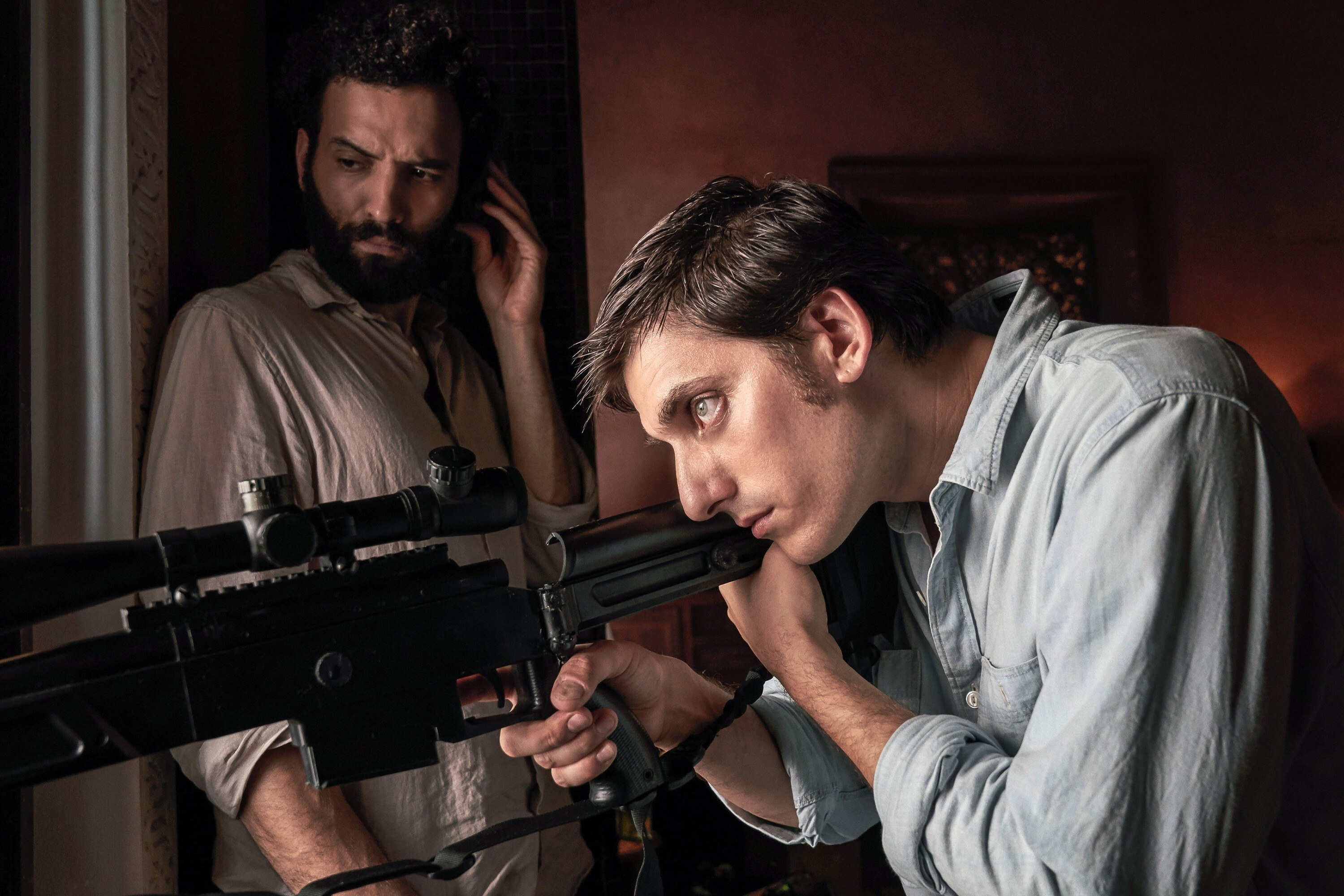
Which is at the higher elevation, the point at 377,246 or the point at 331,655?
the point at 377,246

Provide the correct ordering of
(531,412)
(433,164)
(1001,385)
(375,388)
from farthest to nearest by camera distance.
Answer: (531,412) → (433,164) → (375,388) → (1001,385)

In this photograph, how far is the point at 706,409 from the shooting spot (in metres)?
1.02

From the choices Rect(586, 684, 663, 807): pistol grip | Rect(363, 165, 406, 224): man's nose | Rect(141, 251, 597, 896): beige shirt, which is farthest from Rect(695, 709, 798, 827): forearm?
Rect(363, 165, 406, 224): man's nose

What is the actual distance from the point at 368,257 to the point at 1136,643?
1.21 m

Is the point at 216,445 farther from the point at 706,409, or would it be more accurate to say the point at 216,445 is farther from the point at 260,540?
the point at 706,409

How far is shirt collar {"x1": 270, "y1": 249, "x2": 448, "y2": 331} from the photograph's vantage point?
4.65 ft

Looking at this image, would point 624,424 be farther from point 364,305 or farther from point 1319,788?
point 1319,788

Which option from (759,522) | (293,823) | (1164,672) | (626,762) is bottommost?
(293,823)

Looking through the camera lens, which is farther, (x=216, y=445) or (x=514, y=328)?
(x=514, y=328)

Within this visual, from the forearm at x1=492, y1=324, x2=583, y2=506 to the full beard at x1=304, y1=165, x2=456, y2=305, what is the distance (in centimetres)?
19

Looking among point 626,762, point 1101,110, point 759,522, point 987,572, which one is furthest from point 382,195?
point 1101,110

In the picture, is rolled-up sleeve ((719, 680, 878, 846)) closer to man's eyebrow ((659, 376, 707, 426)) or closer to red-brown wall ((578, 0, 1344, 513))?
man's eyebrow ((659, 376, 707, 426))

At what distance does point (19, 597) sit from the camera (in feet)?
2.14

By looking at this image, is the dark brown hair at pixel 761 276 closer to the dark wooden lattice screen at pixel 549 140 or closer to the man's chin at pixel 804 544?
the man's chin at pixel 804 544
